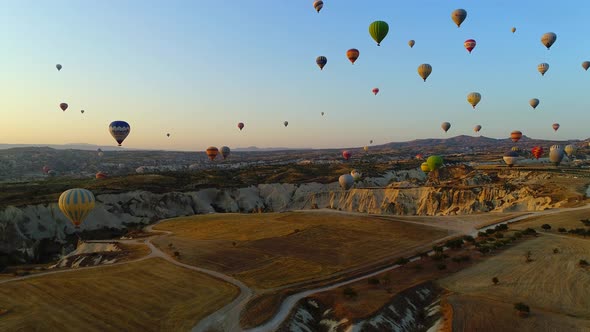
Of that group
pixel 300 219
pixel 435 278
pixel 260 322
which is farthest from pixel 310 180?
pixel 260 322

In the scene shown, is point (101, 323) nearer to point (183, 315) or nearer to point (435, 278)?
point (183, 315)

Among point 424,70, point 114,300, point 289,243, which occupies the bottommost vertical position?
point 289,243

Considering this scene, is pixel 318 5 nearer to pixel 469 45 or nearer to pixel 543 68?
pixel 469 45

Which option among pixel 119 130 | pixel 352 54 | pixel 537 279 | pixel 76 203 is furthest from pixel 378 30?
pixel 76 203

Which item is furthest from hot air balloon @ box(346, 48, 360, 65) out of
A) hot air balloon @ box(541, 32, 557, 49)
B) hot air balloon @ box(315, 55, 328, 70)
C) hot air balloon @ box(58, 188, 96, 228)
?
hot air balloon @ box(58, 188, 96, 228)

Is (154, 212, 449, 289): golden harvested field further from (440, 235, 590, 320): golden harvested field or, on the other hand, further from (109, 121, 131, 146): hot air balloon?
(109, 121, 131, 146): hot air balloon

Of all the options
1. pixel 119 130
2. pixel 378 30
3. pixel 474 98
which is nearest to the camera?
pixel 378 30

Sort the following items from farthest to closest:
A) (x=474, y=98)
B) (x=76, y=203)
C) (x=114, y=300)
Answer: (x=474, y=98), (x=76, y=203), (x=114, y=300)
